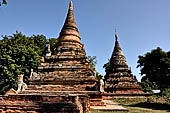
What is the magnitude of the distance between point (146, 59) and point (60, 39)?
13.4 m

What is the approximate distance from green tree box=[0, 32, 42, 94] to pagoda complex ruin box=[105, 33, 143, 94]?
41.2ft

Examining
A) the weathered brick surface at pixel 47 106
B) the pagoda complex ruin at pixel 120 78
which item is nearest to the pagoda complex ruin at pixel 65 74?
the weathered brick surface at pixel 47 106

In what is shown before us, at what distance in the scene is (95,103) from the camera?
34.2 feet

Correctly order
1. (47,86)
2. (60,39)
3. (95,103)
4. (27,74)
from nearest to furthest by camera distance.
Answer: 1. (95,103)
2. (47,86)
3. (60,39)
4. (27,74)

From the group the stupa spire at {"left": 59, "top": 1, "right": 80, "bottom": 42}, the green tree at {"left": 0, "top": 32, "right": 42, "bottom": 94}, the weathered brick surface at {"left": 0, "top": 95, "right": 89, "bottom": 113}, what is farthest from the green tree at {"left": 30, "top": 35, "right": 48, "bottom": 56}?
the weathered brick surface at {"left": 0, "top": 95, "right": 89, "bottom": 113}

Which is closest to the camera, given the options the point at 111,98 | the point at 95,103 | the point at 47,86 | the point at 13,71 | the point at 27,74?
the point at 95,103

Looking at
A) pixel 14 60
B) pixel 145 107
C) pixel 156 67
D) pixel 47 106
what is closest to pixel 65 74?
pixel 145 107

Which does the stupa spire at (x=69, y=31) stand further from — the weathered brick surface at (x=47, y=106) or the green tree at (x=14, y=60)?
the weathered brick surface at (x=47, y=106)

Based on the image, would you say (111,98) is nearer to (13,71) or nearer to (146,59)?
(146,59)

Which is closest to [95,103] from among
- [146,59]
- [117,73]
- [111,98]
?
[111,98]

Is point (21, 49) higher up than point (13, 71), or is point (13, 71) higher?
point (21, 49)

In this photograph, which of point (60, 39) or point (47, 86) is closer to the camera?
point (47, 86)

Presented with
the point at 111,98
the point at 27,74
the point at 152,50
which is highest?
the point at 152,50

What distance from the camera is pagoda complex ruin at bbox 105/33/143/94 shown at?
19047 mm
